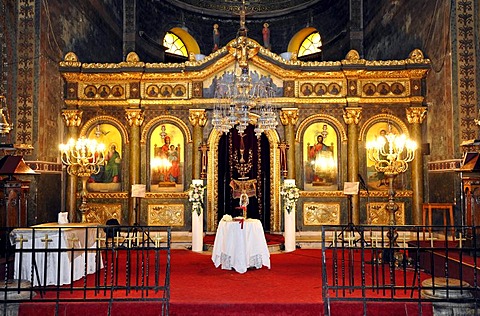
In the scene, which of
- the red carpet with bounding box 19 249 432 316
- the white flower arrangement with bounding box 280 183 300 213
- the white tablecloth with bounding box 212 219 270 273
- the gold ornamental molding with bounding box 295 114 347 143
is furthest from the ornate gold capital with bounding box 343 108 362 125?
the red carpet with bounding box 19 249 432 316

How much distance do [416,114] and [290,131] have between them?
9.72 ft

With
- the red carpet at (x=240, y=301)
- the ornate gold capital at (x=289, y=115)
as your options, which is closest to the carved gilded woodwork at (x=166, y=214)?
the ornate gold capital at (x=289, y=115)

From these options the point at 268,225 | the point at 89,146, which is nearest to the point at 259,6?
the point at 268,225

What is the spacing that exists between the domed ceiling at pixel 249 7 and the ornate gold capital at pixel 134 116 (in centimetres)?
657

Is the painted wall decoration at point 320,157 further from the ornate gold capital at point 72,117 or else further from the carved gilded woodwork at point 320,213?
the ornate gold capital at point 72,117

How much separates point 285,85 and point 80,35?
5.25 meters

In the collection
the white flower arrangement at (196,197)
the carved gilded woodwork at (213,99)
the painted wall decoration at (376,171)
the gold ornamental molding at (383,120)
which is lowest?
the white flower arrangement at (196,197)

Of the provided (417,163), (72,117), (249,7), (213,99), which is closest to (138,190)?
(72,117)

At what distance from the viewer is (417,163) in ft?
36.2

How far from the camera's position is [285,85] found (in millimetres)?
11484

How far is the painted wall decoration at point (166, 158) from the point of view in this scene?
11.5 metres

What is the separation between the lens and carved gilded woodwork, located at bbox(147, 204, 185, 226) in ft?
37.5

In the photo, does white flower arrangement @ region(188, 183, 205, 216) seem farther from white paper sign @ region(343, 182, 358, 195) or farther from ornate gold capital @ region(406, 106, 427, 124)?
ornate gold capital @ region(406, 106, 427, 124)

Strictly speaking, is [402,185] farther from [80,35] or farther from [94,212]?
[80,35]
